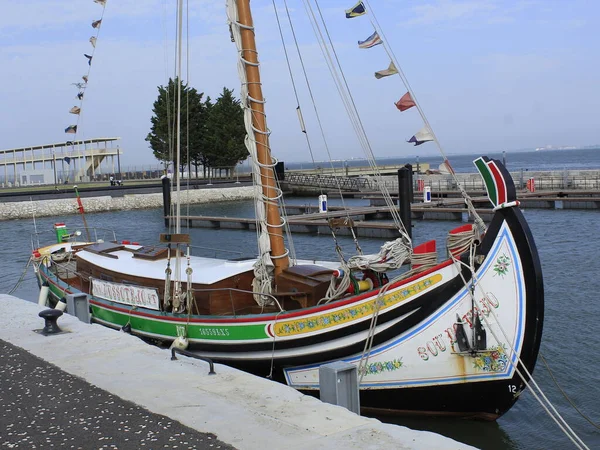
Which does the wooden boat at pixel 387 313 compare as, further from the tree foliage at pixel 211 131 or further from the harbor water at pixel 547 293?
the tree foliage at pixel 211 131

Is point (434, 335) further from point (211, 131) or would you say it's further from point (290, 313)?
point (211, 131)

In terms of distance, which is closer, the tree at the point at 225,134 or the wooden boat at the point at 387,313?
the wooden boat at the point at 387,313

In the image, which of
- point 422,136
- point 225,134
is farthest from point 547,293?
point 225,134

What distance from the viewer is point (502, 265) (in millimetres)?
9164

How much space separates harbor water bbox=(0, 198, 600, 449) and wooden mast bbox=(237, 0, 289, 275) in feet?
11.8

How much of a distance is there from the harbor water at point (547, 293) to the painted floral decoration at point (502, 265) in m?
2.59

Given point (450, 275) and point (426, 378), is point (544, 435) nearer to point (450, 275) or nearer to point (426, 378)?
point (426, 378)

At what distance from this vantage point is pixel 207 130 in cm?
8281

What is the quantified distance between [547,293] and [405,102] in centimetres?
1101

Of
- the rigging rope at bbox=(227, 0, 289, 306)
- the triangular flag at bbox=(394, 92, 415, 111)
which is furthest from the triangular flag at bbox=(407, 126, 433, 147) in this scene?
the rigging rope at bbox=(227, 0, 289, 306)

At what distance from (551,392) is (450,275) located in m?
4.55

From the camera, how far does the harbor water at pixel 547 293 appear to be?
1026 centimetres

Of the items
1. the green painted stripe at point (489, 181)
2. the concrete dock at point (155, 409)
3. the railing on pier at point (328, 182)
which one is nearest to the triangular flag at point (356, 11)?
the green painted stripe at point (489, 181)

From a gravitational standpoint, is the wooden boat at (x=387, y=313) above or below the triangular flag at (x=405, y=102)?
below
